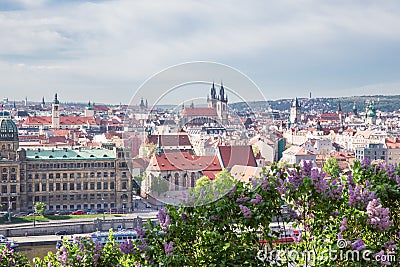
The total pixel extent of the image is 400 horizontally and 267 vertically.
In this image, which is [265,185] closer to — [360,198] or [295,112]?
[360,198]

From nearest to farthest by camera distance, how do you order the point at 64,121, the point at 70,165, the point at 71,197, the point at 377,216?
the point at 377,216
the point at 71,197
the point at 70,165
the point at 64,121

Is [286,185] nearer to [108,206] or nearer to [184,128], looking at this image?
[184,128]

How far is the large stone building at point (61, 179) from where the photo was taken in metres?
19.6

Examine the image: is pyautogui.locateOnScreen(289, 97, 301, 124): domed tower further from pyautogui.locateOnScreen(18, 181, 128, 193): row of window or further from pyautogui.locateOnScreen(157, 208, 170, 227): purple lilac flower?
pyautogui.locateOnScreen(157, 208, 170, 227): purple lilac flower

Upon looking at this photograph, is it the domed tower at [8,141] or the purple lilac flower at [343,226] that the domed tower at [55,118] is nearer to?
the domed tower at [8,141]

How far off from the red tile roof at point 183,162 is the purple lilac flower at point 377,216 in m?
0.70

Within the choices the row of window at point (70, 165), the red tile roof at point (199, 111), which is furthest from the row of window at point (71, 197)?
the red tile roof at point (199, 111)

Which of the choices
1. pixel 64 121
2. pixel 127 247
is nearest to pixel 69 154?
pixel 127 247

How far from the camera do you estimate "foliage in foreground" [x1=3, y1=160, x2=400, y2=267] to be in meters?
3.04

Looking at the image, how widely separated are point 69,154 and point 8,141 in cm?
189

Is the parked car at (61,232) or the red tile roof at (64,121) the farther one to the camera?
the red tile roof at (64,121)

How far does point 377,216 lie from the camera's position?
118 inches

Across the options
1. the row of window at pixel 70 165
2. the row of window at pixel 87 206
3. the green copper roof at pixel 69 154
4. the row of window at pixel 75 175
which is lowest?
the row of window at pixel 87 206

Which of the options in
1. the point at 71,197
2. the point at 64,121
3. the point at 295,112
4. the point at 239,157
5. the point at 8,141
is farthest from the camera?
the point at 295,112
